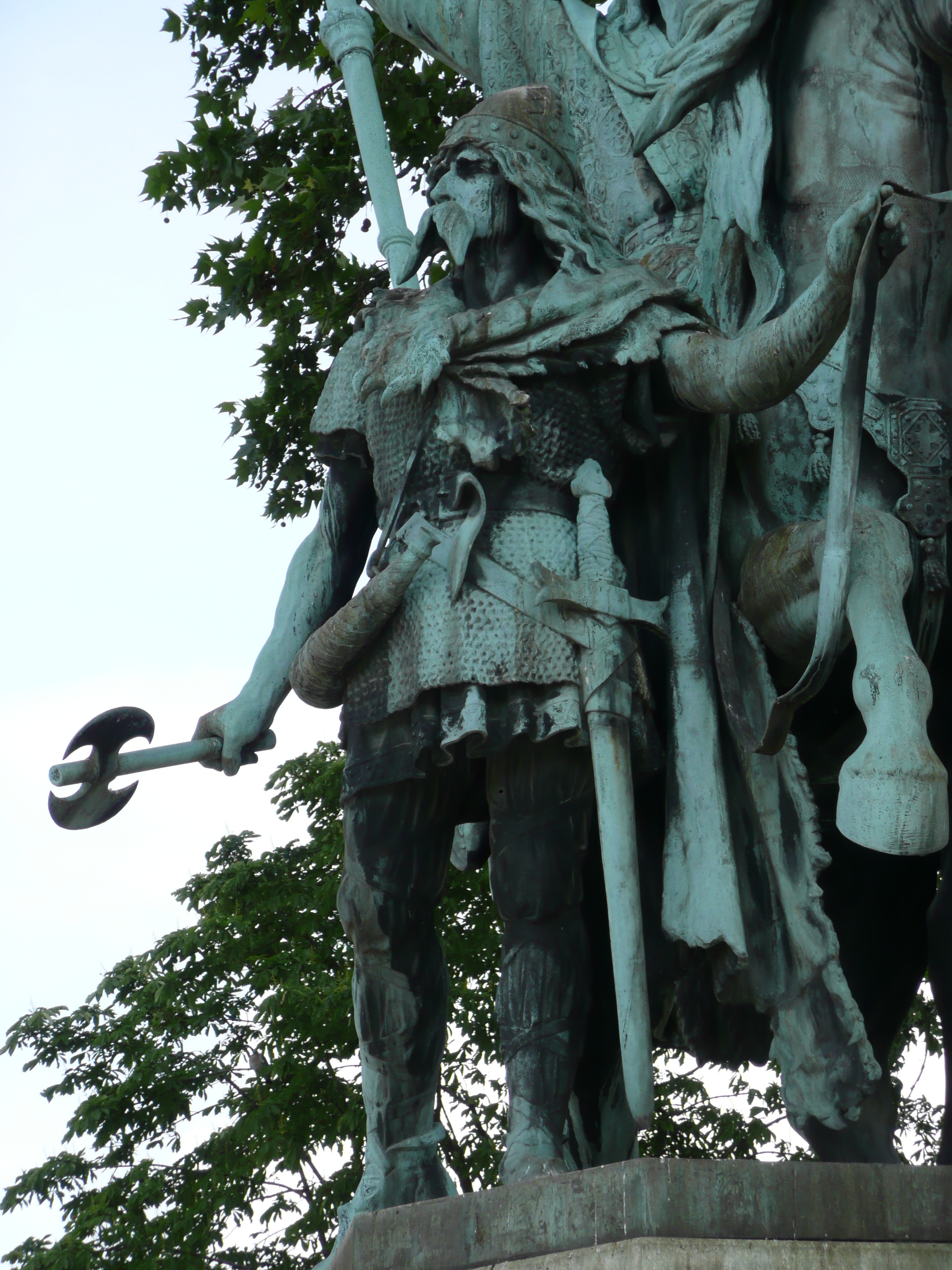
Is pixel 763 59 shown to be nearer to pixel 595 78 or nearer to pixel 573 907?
pixel 595 78

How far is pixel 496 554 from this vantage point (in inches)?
210

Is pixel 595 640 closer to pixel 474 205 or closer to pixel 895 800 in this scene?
pixel 895 800

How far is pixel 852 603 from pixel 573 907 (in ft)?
3.13

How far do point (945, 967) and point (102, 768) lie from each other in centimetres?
216

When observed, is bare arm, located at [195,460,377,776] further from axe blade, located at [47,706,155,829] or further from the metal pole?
the metal pole

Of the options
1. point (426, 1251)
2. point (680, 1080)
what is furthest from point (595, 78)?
point (680, 1080)

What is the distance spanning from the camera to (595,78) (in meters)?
6.78

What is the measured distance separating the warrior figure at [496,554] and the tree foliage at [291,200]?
5.78 meters

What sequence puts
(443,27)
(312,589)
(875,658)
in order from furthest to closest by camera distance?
1. (443,27)
2. (312,589)
3. (875,658)

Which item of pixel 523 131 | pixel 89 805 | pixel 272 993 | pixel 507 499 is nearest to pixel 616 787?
pixel 507 499

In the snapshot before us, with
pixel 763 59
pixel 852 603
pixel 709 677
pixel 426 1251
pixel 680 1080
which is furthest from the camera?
pixel 680 1080

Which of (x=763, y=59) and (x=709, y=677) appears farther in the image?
(x=763, y=59)

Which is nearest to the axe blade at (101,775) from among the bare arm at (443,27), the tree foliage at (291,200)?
the bare arm at (443,27)

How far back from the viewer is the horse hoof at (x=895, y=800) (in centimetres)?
476
